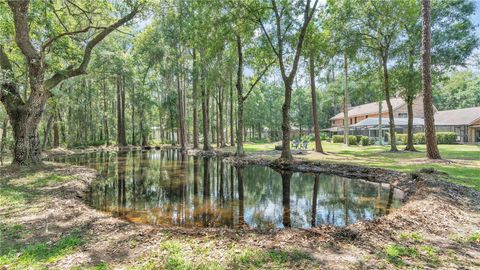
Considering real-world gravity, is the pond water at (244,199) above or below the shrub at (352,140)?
below

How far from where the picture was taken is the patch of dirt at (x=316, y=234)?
3.88m

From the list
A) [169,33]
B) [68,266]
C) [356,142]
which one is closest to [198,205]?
[68,266]

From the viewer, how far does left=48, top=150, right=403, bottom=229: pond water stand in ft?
22.1

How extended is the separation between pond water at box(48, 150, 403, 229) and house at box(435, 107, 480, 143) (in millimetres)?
30424

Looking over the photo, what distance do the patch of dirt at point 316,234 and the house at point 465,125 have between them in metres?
32.7

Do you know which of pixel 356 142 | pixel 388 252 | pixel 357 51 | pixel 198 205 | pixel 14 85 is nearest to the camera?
pixel 388 252

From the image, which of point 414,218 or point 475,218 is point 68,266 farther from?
point 475,218

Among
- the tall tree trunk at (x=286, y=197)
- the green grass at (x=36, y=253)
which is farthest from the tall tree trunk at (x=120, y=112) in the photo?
the green grass at (x=36, y=253)

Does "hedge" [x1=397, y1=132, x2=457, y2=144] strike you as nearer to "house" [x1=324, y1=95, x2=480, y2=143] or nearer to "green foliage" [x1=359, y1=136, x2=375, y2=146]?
"house" [x1=324, y1=95, x2=480, y2=143]

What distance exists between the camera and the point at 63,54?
14469mm

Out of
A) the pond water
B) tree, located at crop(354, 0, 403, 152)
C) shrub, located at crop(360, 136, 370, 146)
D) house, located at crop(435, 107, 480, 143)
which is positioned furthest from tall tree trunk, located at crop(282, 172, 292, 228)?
house, located at crop(435, 107, 480, 143)

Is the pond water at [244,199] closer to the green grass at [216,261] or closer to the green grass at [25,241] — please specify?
the green grass at [25,241]

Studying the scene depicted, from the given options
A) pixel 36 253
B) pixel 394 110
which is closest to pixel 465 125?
pixel 394 110

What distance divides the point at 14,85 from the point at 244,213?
40.0 feet
